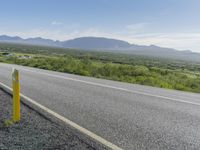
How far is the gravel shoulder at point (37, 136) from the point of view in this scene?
3361 mm

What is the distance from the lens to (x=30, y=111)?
206 inches

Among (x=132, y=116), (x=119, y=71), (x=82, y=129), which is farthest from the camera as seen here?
(x=119, y=71)

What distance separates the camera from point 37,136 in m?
3.73

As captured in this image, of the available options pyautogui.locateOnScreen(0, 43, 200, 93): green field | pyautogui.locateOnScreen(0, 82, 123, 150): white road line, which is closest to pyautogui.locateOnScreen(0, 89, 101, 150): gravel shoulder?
pyautogui.locateOnScreen(0, 82, 123, 150): white road line

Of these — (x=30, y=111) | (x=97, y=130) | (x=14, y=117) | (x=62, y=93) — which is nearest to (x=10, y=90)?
(x=62, y=93)

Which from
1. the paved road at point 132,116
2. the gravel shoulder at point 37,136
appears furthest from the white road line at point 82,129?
the gravel shoulder at point 37,136

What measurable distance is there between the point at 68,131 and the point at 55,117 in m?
0.90

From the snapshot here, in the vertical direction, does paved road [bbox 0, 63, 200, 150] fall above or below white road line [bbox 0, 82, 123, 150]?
below

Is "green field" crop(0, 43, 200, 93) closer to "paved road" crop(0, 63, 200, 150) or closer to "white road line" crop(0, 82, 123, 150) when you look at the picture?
"paved road" crop(0, 63, 200, 150)

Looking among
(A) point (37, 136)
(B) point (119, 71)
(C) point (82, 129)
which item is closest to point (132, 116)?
(C) point (82, 129)

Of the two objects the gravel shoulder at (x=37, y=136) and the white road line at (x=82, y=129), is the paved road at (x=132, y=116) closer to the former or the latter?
the white road line at (x=82, y=129)

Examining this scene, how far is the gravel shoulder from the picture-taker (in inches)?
132

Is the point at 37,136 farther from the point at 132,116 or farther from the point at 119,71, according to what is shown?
the point at 119,71

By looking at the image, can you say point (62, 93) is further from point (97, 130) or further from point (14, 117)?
point (97, 130)
